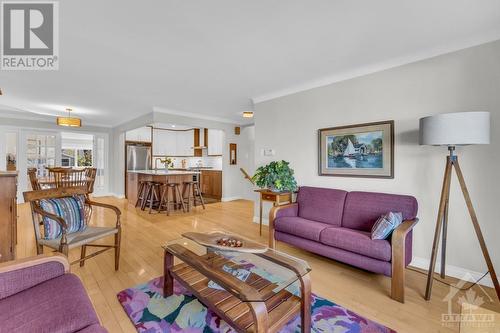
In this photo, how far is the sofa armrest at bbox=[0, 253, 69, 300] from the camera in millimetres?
1214

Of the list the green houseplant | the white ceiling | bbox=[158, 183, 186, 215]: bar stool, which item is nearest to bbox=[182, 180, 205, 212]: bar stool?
bbox=[158, 183, 186, 215]: bar stool

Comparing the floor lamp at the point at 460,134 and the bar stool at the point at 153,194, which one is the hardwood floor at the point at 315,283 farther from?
the bar stool at the point at 153,194

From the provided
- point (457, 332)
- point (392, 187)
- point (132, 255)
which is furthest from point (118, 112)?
point (457, 332)

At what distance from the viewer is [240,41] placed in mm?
2283

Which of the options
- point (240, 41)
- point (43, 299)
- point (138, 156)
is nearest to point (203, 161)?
point (138, 156)

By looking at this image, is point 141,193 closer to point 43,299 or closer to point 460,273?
point 43,299

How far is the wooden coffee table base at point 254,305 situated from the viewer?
1.18 m

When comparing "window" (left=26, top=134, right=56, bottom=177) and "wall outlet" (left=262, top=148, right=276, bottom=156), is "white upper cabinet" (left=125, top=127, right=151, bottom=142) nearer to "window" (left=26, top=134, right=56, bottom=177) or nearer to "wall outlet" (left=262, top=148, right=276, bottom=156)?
"window" (left=26, top=134, right=56, bottom=177)

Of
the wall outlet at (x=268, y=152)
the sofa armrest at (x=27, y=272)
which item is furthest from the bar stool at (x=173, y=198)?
the sofa armrest at (x=27, y=272)

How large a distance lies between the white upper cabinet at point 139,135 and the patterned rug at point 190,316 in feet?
20.4

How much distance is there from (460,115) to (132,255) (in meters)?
3.70

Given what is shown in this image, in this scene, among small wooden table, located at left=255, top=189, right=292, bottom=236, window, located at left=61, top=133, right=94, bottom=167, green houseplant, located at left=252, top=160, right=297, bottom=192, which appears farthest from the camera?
window, located at left=61, top=133, right=94, bottom=167

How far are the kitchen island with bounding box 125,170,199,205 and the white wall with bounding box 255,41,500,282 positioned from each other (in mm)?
3422

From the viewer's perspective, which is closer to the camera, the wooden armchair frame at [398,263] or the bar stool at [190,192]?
the wooden armchair frame at [398,263]
